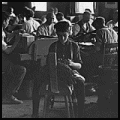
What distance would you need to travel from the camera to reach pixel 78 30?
597cm

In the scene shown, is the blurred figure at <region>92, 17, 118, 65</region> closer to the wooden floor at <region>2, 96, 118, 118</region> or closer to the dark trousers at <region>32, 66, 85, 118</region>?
the wooden floor at <region>2, 96, 118, 118</region>

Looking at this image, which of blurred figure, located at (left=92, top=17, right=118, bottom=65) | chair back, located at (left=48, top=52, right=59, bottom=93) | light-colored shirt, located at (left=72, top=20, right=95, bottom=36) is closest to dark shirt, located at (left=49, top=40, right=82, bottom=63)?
chair back, located at (left=48, top=52, right=59, bottom=93)

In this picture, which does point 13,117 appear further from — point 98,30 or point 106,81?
point 98,30

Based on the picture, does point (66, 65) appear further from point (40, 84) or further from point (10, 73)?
point (10, 73)

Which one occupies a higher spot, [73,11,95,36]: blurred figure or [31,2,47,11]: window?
[31,2,47,11]: window

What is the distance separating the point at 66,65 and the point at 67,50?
311 millimetres

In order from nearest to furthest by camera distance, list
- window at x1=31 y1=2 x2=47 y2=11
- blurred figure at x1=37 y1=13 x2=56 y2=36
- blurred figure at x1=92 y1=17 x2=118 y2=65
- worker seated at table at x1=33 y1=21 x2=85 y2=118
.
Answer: worker seated at table at x1=33 y1=21 x2=85 y2=118 < blurred figure at x1=92 y1=17 x2=118 y2=65 < blurred figure at x1=37 y1=13 x2=56 y2=36 < window at x1=31 y1=2 x2=47 y2=11

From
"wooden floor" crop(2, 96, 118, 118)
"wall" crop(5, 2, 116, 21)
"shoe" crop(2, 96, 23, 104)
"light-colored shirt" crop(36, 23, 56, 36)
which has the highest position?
"wall" crop(5, 2, 116, 21)

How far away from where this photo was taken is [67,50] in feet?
11.3

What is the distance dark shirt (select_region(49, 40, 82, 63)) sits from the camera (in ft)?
11.3

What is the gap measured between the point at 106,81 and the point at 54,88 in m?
0.96

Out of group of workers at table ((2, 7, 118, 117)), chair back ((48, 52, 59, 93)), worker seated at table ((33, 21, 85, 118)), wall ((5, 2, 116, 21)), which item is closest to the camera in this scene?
chair back ((48, 52, 59, 93))

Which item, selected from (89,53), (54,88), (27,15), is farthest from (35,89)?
(27,15)

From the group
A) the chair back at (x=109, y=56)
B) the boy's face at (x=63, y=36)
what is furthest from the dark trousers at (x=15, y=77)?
the chair back at (x=109, y=56)
